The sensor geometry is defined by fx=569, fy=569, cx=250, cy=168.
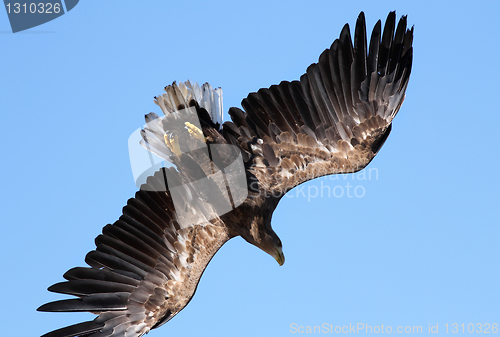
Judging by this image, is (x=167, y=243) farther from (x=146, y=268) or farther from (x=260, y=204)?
(x=260, y=204)

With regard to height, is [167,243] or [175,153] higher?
[175,153]

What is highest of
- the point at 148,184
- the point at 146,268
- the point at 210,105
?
the point at 210,105

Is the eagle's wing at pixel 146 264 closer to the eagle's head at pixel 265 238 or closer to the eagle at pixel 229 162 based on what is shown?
the eagle at pixel 229 162

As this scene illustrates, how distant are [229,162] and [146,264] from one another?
178cm

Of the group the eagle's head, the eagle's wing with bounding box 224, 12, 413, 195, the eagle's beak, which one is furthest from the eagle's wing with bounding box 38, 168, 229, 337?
the eagle's wing with bounding box 224, 12, 413, 195

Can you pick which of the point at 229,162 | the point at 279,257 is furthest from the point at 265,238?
the point at 229,162

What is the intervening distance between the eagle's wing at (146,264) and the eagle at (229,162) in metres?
0.01

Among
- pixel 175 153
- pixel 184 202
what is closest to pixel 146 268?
pixel 184 202

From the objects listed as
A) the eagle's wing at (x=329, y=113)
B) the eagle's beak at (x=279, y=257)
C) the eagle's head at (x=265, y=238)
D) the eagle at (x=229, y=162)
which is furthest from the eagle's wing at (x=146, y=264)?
the eagle's wing at (x=329, y=113)

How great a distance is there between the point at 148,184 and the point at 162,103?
3.75ft

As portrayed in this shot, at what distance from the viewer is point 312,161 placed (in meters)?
7.75

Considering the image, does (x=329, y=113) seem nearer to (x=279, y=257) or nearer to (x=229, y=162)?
(x=229, y=162)

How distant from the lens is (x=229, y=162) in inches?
302

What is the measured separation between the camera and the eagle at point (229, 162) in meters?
7.46
